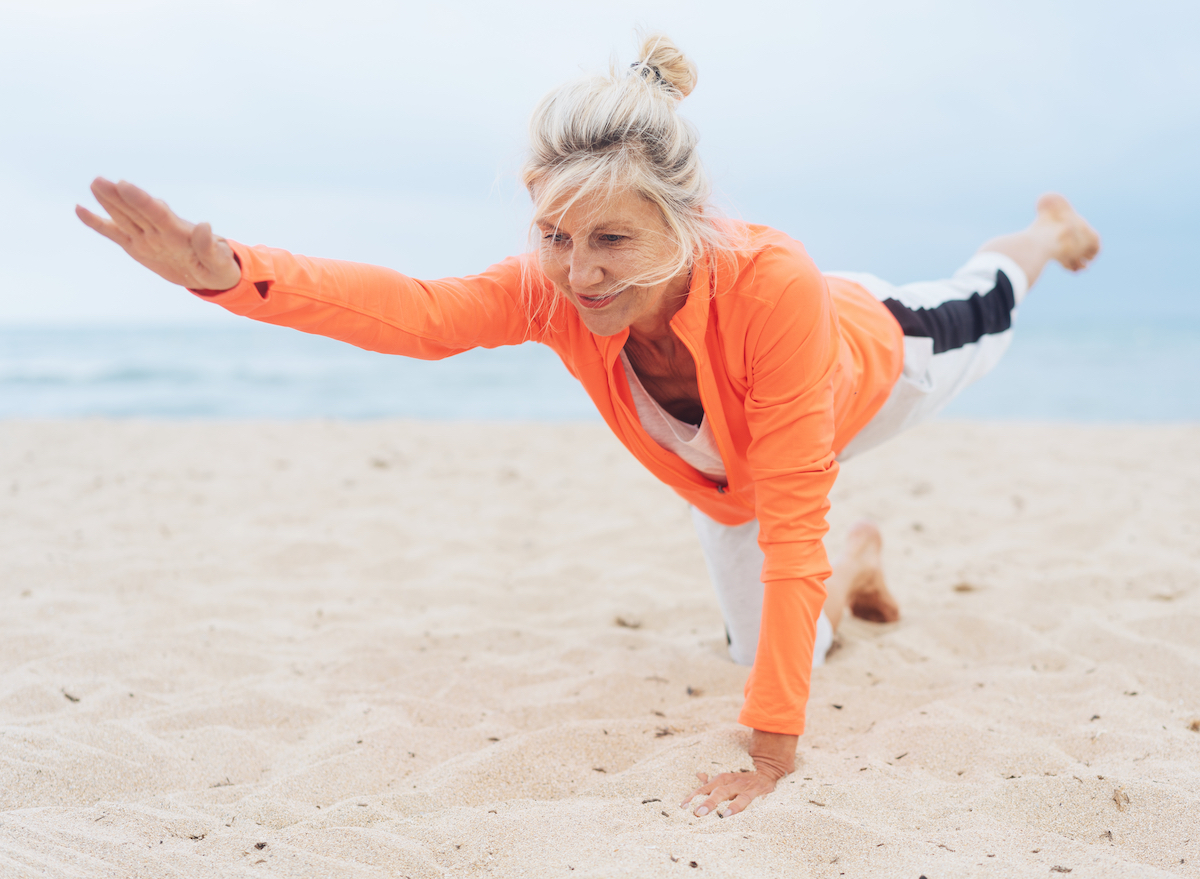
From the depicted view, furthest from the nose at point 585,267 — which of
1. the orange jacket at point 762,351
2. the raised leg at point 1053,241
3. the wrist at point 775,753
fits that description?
the raised leg at point 1053,241

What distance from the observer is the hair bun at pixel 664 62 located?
5.94 feet

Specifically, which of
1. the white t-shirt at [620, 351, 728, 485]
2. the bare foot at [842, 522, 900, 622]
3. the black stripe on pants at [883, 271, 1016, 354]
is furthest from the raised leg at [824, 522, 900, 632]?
the white t-shirt at [620, 351, 728, 485]

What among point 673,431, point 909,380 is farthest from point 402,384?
point 673,431

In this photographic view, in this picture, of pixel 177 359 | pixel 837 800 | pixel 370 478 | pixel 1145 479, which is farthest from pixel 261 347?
pixel 837 800

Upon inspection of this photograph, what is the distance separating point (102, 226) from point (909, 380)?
2095 mm

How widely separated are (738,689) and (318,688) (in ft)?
3.94

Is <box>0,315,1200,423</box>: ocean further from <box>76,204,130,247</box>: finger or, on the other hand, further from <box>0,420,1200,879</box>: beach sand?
<box>76,204,130,247</box>: finger

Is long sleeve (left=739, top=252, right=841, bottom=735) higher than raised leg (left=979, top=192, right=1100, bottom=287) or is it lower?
lower

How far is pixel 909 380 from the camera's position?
2566 mm

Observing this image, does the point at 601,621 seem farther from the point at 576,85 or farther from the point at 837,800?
→ the point at 576,85

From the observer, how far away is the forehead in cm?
166

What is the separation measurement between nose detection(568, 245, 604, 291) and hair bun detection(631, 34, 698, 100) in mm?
422

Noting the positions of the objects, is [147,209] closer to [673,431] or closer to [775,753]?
[673,431]

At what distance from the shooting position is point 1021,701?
231 cm
